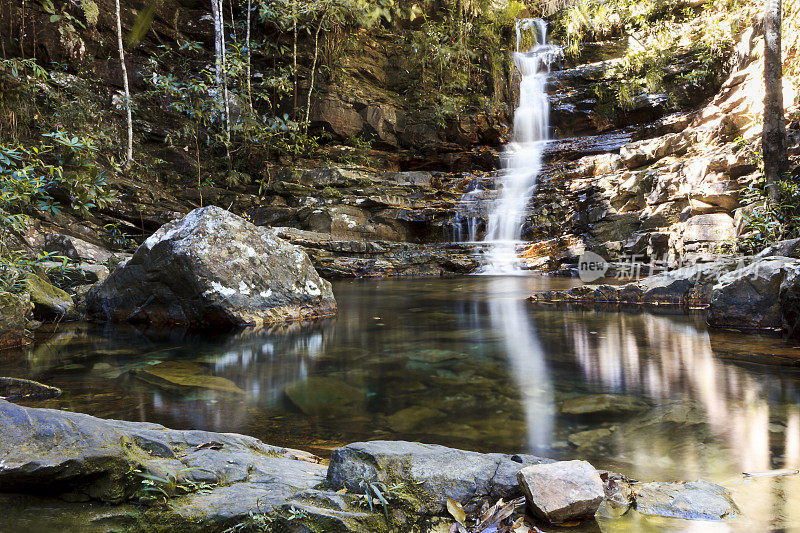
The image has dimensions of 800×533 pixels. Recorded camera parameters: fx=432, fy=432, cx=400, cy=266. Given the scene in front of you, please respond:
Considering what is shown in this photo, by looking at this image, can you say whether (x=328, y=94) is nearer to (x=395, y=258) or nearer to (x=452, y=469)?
(x=395, y=258)

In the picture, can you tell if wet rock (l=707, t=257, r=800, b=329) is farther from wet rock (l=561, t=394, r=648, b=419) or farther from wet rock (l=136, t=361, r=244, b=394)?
wet rock (l=136, t=361, r=244, b=394)

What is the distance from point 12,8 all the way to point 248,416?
1539 cm

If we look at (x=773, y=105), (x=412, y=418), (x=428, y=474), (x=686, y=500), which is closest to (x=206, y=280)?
(x=412, y=418)

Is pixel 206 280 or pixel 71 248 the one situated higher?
pixel 71 248

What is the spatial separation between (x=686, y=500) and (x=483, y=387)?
163cm

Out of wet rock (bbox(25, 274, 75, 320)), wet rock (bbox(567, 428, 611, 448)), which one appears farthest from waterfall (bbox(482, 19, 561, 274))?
wet rock (bbox(567, 428, 611, 448))

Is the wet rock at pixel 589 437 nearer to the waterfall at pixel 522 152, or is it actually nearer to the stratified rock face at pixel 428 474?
the stratified rock face at pixel 428 474

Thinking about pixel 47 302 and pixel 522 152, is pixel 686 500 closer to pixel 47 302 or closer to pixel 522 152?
pixel 47 302

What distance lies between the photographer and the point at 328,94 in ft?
53.5

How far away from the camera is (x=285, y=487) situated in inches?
50.3

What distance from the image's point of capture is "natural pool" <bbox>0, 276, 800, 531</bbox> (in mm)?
2037

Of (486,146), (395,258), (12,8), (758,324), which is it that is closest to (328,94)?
(486,146)

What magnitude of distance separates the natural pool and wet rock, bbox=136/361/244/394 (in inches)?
0.6

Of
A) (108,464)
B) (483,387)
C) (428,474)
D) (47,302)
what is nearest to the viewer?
(108,464)
